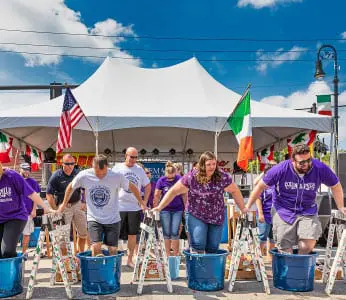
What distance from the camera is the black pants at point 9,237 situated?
165 inches

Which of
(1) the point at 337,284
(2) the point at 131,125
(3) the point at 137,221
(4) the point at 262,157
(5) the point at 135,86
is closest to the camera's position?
(1) the point at 337,284

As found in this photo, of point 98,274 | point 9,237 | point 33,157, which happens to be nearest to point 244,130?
point 98,274

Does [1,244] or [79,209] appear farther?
[79,209]

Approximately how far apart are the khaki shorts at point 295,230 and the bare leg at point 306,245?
64 millimetres

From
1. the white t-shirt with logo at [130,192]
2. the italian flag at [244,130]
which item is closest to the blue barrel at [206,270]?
the white t-shirt with logo at [130,192]

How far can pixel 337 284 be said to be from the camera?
4719 mm

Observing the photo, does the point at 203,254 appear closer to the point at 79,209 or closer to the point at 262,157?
the point at 79,209

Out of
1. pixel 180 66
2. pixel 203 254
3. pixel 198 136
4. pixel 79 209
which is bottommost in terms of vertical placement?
pixel 203 254

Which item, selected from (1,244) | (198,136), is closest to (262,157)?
(198,136)

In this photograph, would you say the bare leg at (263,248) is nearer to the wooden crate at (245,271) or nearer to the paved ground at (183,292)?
the wooden crate at (245,271)

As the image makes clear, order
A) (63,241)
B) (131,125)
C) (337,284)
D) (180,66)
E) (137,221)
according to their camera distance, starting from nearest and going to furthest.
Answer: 1. (337,284)
2. (63,241)
3. (137,221)
4. (131,125)
5. (180,66)

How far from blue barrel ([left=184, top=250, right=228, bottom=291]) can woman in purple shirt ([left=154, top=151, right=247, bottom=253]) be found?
16 cm

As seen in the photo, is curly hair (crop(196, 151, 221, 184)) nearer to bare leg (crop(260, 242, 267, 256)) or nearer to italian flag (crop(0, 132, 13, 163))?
bare leg (crop(260, 242, 267, 256))

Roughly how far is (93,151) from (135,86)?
4.16 m
